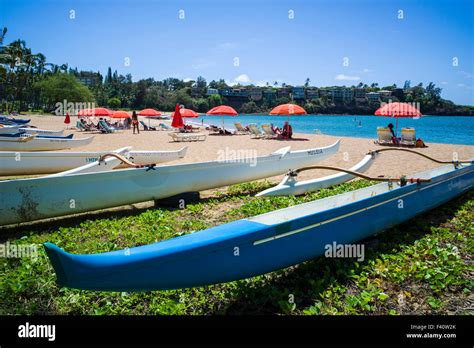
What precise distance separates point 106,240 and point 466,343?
3.61 metres

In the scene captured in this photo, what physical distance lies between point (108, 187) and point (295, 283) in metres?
3.11

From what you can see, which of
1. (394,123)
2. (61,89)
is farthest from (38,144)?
(394,123)

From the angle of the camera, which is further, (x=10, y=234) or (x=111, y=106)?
(x=111, y=106)

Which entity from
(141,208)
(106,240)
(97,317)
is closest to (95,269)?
(97,317)

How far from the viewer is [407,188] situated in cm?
410

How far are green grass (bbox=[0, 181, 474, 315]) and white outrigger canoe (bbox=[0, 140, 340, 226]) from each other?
1.02 ft

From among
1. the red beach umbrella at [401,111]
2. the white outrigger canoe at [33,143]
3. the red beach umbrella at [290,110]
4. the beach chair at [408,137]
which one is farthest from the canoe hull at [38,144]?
the beach chair at [408,137]

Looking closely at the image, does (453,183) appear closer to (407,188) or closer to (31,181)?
(407,188)

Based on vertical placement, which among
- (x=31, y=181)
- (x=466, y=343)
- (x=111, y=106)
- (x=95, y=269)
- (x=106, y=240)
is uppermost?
(x=111, y=106)

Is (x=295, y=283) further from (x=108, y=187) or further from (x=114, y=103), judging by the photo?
(x=114, y=103)

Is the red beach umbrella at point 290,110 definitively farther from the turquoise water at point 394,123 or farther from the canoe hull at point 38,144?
the turquoise water at point 394,123

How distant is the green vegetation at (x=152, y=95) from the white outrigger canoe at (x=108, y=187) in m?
36.9

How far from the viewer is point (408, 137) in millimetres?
14234

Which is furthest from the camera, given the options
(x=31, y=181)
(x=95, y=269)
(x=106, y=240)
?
(x=31, y=181)
